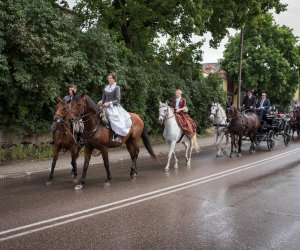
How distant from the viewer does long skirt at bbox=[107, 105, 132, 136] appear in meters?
9.97

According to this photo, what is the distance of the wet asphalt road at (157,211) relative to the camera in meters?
5.76

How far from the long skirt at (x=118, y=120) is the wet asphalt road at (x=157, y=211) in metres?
1.29

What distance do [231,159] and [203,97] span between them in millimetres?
9884

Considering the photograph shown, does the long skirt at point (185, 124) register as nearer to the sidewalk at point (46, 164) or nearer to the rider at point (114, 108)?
the sidewalk at point (46, 164)

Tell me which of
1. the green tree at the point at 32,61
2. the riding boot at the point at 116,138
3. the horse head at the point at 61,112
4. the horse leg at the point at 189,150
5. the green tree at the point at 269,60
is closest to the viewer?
the horse head at the point at 61,112

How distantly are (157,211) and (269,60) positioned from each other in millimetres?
37480

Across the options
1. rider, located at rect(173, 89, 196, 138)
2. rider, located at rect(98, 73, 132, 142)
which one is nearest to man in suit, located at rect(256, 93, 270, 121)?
rider, located at rect(173, 89, 196, 138)

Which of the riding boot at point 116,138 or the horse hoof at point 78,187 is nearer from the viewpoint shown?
the horse hoof at point 78,187

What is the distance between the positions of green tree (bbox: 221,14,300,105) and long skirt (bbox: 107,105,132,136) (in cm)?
3387

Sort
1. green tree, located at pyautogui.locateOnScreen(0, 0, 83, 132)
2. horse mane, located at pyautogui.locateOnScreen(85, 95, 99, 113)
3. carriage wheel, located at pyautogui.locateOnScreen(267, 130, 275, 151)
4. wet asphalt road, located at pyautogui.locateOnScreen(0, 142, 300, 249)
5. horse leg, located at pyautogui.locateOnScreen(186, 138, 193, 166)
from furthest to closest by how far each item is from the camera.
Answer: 1. carriage wheel, located at pyautogui.locateOnScreen(267, 130, 275, 151)
2. horse leg, located at pyautogui.locateOnScreen(186, 138, 193, 166)
3. green tree, located at pyautogui.locateOnScreen(0, 0, 83, 132)
4. horse mane, located at pyautogui.locateOnScreen(85, 95, 99, 113)
5. wet asphalt road, located at pyautogui.locateOnScreen(0, 142, 300, 249)

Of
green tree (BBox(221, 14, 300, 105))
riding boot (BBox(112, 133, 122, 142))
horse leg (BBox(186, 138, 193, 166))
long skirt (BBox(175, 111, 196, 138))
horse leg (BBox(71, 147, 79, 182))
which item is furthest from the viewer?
green tree (BBox(221, 14, 300, 105))

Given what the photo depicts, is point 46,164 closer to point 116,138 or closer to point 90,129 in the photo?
point 116,138

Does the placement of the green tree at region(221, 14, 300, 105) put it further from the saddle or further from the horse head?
the horse head

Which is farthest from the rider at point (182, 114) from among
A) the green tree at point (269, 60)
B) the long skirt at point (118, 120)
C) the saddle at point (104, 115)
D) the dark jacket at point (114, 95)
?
the green tree at point (269, 60)
